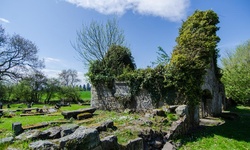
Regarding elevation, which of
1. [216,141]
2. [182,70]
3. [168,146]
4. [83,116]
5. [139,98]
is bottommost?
[216,141]

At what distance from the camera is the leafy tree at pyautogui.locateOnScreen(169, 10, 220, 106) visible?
1136 centimetres

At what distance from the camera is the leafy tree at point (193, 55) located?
447 inches

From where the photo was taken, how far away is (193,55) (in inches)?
494

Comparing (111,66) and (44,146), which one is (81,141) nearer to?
(44,146)

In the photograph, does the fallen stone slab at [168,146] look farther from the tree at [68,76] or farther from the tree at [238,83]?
the tree at [68,76]

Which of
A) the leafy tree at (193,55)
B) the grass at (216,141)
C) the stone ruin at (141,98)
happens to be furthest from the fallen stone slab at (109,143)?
the stone ruin at (141,98)

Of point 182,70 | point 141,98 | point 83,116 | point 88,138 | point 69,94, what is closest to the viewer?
point 88,138

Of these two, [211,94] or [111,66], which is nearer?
[211,94]

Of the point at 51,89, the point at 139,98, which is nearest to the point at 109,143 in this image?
the point at 139,98

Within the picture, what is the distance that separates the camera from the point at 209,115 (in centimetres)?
1580

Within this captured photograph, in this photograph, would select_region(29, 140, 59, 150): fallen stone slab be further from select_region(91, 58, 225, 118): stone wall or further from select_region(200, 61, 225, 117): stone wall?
select_region(200, 61, 225, 117): stone wall

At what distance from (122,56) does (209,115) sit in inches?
370

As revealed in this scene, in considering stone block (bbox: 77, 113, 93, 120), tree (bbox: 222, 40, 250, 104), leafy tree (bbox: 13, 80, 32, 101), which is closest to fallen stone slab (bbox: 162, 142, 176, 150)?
stone block (bbox: 77, 113, 93, 120)

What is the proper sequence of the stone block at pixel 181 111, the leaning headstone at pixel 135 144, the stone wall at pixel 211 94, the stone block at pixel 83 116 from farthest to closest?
the stone wall at pixel 211 94, the stone block at pixel 83 116, the stone block at pixel 181 111, the leaning headstone at pixel 135 144
